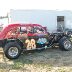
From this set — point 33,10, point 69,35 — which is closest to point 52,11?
point 33,10

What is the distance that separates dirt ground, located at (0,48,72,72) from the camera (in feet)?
27.5

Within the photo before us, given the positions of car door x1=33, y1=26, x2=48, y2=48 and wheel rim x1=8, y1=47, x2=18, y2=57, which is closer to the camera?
wheel rim x1=8, y1=47, x2=18, y2=57

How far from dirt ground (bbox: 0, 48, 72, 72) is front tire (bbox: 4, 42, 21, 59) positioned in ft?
0.71

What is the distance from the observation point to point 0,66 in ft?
29.0

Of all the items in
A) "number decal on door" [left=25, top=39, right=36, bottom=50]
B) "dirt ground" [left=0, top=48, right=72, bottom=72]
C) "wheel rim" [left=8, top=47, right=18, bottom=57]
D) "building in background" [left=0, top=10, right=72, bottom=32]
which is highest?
"building in background" [left=0, top=10, right=72, bottom=32]

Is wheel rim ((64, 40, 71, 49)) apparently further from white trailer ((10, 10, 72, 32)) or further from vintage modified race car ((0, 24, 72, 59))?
white trailer ((10, 10, 72, 32))

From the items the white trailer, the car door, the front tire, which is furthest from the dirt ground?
the white trailer

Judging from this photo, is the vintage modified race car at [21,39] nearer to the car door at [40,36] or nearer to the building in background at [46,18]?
the car door at [40,36]

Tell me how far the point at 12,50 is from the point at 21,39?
29.6 inches

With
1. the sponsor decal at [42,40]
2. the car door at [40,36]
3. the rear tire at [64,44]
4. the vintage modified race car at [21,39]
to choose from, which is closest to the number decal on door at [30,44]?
the vintage modified race car at [21,39]

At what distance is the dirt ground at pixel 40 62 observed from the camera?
27.5ft

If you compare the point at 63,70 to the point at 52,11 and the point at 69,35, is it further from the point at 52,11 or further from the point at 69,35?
the point at 52,11

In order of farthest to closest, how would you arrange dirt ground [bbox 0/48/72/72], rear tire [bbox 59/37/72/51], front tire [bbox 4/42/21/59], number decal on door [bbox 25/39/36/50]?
1. rear tire [bbox 59/37/72/51]
2. number decal on door [bbox 25/39/36/50]
3. front tire [bbox 4/42/21/59]
4. dirt ground [bbox 0/48/72/72]

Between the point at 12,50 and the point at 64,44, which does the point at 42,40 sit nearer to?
the point at 64,44
